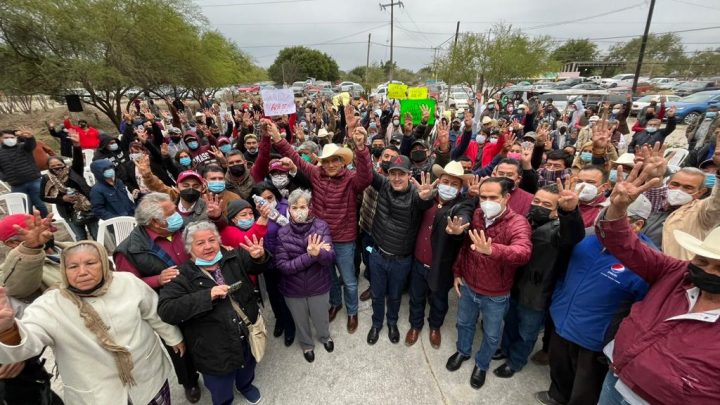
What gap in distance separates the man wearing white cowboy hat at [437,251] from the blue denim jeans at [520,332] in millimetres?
649

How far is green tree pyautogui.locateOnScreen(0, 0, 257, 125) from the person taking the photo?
12.3m

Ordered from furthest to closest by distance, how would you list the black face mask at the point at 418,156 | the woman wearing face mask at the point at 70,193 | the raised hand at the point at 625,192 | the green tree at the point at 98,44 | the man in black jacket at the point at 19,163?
the green tree at the point at 98,44, the man in black jacket at the point at 19,163, the black face mask at the point at 418,156, the woman wearing face mask at the point at 70,193, the raised hand at the point at 625,192

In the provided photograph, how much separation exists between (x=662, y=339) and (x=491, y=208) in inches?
49.0

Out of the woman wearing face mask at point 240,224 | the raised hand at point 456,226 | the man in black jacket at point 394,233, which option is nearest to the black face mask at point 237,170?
the woman wearing face mask at point 240,224

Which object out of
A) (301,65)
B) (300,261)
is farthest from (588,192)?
(301,65)

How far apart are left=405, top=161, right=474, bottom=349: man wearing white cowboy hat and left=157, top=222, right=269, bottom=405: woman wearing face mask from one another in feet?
5.25

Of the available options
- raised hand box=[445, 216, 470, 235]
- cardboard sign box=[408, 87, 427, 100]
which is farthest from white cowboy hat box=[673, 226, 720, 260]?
cardboard sign box=[408, 87, 427, 100]

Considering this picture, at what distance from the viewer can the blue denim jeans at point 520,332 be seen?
2861mm

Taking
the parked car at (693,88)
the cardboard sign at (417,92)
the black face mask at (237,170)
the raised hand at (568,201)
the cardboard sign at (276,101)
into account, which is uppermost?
the parked car at (693,88)

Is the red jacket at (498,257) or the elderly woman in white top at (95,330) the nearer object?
the elderly woman in white top at (95,330)

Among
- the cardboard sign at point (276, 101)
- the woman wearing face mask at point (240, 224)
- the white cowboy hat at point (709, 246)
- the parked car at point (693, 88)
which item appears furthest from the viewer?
the parked car at point (693, 88)

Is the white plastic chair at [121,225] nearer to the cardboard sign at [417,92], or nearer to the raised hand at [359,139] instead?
the raised hand at [359,139]

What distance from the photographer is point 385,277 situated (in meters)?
3.48

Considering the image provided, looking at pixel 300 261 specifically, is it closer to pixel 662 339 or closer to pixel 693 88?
pixel 662 339
